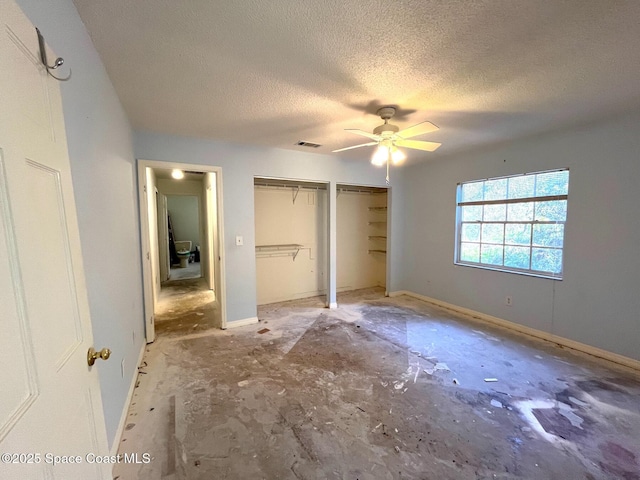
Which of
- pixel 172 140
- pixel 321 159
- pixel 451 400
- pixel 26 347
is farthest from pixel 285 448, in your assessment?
pixel 321 159

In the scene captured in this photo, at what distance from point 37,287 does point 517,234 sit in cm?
446

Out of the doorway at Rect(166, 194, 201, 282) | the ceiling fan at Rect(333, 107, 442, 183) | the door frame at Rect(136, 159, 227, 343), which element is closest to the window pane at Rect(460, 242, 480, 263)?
the ceiling fan at Rect(333, 107, 442, 183)

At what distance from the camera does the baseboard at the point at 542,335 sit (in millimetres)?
2785

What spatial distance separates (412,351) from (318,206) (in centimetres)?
304

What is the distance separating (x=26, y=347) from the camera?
2.14 ft

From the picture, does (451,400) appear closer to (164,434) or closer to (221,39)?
(164,434)

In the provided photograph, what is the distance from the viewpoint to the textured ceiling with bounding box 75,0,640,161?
1.41 m

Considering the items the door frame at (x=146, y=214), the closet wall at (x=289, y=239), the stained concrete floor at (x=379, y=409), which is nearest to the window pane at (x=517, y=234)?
the stained concrete floor at (x=379, y=409)

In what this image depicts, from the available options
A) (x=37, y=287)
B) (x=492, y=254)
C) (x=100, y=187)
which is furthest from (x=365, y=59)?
(x=492, y=254)

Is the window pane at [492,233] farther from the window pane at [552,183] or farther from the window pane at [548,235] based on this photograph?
the window pane at [552,183]

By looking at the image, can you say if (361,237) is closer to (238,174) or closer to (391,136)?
(238,174)

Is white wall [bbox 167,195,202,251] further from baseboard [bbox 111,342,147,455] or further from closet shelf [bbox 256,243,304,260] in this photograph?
baseboard [bbox 111,342,147,455]

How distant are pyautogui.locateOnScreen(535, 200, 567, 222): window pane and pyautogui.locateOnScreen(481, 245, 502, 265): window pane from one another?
25.6 inches

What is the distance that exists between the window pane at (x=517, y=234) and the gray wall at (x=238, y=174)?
115 inches
